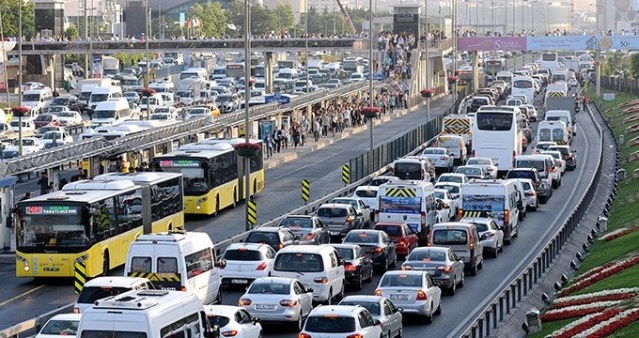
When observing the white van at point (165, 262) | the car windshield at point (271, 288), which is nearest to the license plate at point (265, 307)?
the car windshield at point (271, 288)

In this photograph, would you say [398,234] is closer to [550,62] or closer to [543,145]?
[543,145]

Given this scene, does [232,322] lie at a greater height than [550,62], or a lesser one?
greater

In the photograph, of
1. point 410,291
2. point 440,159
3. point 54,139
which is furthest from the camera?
point 54,139

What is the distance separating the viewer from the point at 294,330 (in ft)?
119

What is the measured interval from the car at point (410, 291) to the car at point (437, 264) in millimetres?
3281

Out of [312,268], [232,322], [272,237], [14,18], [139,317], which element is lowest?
[272,237]

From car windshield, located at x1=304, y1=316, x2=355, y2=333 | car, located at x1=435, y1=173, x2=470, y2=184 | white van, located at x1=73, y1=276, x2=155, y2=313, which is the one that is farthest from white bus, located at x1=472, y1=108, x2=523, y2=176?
car windshield, located at x1=304, y1=316, x2=355, y2=333

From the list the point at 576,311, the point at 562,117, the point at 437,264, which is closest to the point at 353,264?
the point at 437,264

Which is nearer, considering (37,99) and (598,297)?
(598,297)

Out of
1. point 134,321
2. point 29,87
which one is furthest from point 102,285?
point 29,87

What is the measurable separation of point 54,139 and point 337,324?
176 feet

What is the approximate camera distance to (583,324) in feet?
109

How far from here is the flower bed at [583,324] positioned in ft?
106

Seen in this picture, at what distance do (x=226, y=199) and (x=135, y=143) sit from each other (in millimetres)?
4517
